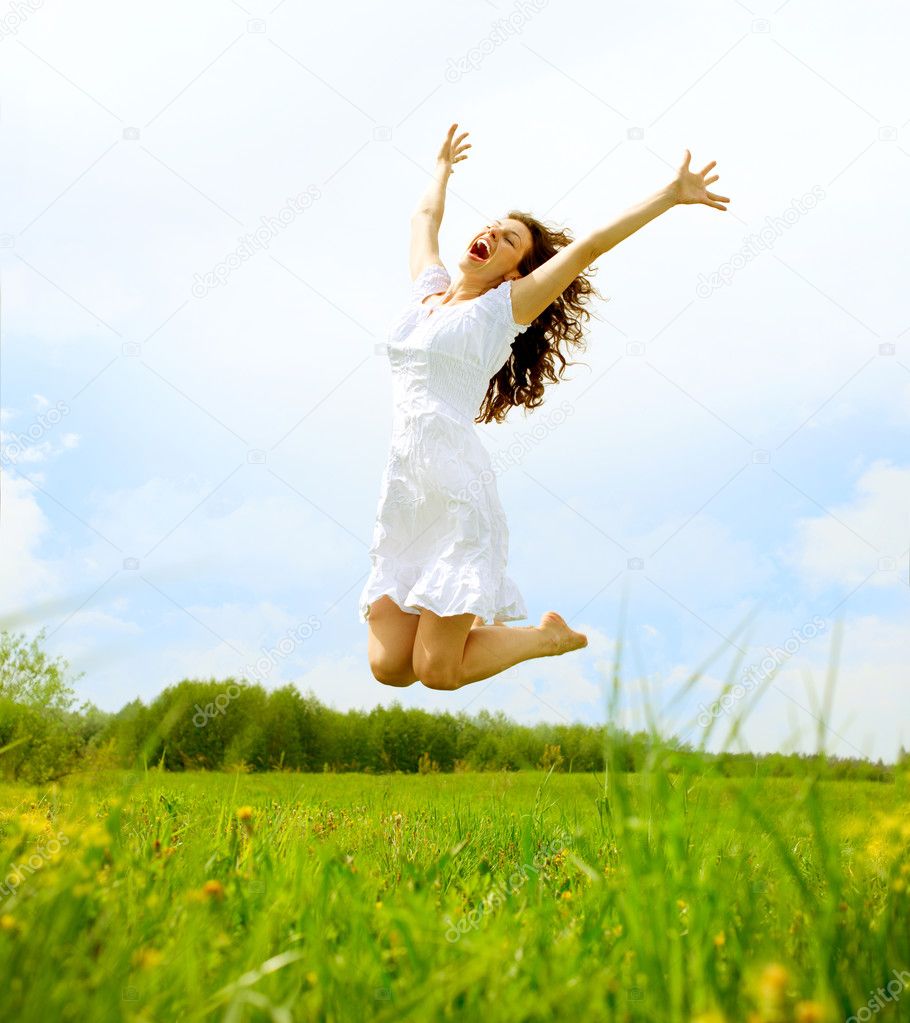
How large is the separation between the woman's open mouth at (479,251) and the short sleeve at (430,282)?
32 centimetres

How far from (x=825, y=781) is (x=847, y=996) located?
0.40m

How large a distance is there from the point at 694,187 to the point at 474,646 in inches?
89.2

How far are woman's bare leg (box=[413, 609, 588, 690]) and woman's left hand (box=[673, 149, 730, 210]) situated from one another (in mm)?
2053

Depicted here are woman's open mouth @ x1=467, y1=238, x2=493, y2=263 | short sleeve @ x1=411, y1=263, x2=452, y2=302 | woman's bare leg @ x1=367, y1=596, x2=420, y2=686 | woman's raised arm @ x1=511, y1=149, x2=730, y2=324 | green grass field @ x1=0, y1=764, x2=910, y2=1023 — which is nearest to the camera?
green grass field @ x1=0, y1=764, x2=910, y2=1023

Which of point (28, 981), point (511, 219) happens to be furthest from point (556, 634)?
point (28, 981)

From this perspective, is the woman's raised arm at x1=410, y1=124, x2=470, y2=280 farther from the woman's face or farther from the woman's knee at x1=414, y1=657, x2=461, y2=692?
the woman's knee at x1=414, y1=657, x2=461, y2=692

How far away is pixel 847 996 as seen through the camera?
1.74 meters

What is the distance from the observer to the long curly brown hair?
16.5ft

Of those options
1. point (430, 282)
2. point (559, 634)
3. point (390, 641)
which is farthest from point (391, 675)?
point (430, 282)

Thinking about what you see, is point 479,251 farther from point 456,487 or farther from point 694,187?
point 456,487

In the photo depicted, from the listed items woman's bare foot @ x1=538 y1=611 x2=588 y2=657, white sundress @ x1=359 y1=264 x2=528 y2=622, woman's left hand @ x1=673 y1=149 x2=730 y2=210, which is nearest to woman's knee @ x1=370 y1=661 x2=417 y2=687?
white sundress @ x1=359 y1=264 x2=528 y2=622

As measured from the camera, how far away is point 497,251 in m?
4.54

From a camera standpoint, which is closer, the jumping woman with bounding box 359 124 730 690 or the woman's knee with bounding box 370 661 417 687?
the jumping woman with bounding box 359 124 730 690

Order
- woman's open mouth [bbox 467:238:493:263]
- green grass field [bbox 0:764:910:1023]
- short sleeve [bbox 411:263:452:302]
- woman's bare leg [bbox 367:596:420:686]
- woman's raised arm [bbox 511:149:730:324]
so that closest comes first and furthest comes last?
green grass field [bbox 0:764:910:1023] → woman's raised arm [bbox 511:149:730:324] → woman's bare leg [bbox 367:596:420:686] → woman's open mouth [bbox 467:238:493:263] → short sleeve [bbox 411:263:452:302]
